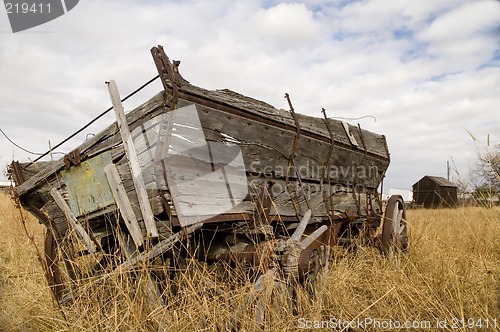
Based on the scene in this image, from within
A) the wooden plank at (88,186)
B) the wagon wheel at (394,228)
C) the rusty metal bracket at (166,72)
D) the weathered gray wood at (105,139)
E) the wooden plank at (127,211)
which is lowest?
the wagon wheel at (394,228)

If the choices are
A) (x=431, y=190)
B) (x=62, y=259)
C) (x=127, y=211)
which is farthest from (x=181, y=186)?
(x=431, y=190)

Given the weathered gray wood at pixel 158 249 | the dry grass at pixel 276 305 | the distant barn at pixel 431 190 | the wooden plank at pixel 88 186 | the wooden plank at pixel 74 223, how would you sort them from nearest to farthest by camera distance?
the dry grass at pixel 276 305, the weathered gray wood at pixel 158 249, the wooden plank at pixel 88 186, the wooden plank at pixel 74 223, the distant barn at pixel 431 190

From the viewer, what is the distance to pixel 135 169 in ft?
8.51

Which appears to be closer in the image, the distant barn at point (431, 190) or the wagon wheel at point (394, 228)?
the wagon wheel at point (394, 228)

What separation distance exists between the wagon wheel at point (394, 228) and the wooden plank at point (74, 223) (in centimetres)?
303

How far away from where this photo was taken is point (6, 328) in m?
2.92

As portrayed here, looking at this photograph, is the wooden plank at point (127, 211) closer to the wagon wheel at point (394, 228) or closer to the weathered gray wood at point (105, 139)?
the weathered gray wood at point (105, 139)

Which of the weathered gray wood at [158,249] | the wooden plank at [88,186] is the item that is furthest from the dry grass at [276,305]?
the wooden plank at [88,186]

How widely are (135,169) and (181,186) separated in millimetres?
344

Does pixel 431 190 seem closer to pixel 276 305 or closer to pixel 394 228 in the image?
pixel 394 228

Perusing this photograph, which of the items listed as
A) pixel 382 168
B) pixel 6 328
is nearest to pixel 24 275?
pixel 6 328

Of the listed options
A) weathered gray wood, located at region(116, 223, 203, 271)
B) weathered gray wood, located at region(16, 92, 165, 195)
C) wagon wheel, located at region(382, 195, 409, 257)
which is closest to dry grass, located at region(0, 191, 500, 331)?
weathered gray wood, located at region(116, 223, 203, 271)

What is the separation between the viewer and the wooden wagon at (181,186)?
259 cm

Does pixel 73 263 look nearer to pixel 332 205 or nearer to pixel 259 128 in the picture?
pixel 259 128
